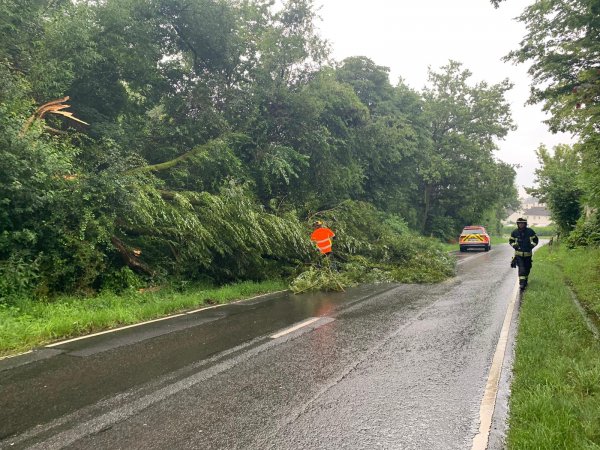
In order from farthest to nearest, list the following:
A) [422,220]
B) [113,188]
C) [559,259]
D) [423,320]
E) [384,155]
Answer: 1. [422,220]
2. [384,155]
3. [559,259]
4. [113,188]
5. [423,320]

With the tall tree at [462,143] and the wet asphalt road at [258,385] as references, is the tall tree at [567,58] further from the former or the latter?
the tall tree at [462,143]

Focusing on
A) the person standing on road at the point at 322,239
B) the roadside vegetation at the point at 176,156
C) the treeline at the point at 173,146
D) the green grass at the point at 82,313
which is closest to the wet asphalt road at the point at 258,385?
the green grass at the point at 82,313

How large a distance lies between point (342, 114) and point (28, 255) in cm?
1590

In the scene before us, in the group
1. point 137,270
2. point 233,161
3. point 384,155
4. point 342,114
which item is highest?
point 342,114

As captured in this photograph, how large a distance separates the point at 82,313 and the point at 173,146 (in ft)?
29.8

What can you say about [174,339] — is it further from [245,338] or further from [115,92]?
[115,92]

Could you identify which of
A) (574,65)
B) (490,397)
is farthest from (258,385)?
(574,65)

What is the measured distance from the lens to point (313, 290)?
11383 mm

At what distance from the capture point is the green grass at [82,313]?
623 cm

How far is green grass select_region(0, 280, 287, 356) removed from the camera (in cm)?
623

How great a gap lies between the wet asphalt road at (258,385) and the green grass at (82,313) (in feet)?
1.81

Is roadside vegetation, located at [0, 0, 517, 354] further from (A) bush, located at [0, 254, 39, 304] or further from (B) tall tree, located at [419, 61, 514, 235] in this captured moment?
(B) tall tree, located at [419, 61, 514, 235]

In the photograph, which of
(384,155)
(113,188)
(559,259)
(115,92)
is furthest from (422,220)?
(113,188)

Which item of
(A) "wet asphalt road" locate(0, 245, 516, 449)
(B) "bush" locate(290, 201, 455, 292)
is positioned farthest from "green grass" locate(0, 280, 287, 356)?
(B) "bush" locate(290, 201, 455, 292)
